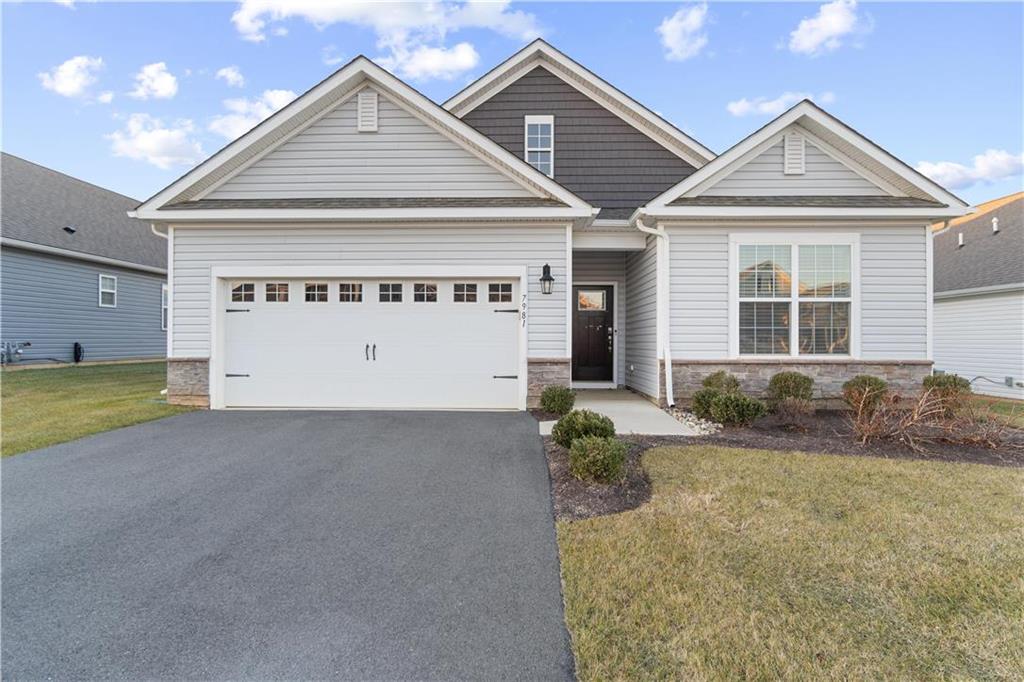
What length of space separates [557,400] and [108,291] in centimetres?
1765

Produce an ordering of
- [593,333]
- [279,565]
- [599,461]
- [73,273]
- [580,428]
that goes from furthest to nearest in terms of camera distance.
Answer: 1. [73,273]
2. [593,333]
3. [580,428]
4. [599,461]
5. [279,565]

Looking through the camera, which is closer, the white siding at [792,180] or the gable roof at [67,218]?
the white siding at [792,180]

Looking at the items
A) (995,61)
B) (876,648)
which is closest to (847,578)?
(876,648)

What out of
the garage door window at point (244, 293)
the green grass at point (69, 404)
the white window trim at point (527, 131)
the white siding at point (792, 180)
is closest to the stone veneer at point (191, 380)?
the green grass at point (69, 404)

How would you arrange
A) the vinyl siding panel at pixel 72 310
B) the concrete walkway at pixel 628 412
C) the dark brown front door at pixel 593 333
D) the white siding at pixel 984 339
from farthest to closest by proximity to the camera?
the vinyl siding panel at pixel 72 310, the white siding at pixel 984 339, the dark brown front door at pixel 593 333, the concrete walkway at pixel 628 412

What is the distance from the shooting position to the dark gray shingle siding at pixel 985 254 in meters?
12.4

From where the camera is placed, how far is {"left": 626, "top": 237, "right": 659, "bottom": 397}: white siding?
912cm

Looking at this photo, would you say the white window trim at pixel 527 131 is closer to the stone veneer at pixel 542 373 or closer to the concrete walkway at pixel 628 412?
the stone veneer at pixel 542 373

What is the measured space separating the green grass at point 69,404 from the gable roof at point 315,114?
11.2 feet

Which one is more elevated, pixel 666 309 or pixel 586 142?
pixel 586 142

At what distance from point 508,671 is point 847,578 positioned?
87.7 inches

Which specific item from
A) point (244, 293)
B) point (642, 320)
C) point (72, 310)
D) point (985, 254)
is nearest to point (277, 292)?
point (244, 293)

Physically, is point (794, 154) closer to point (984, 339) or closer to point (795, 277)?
point (795, 277)

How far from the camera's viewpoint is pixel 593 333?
11.5 m
